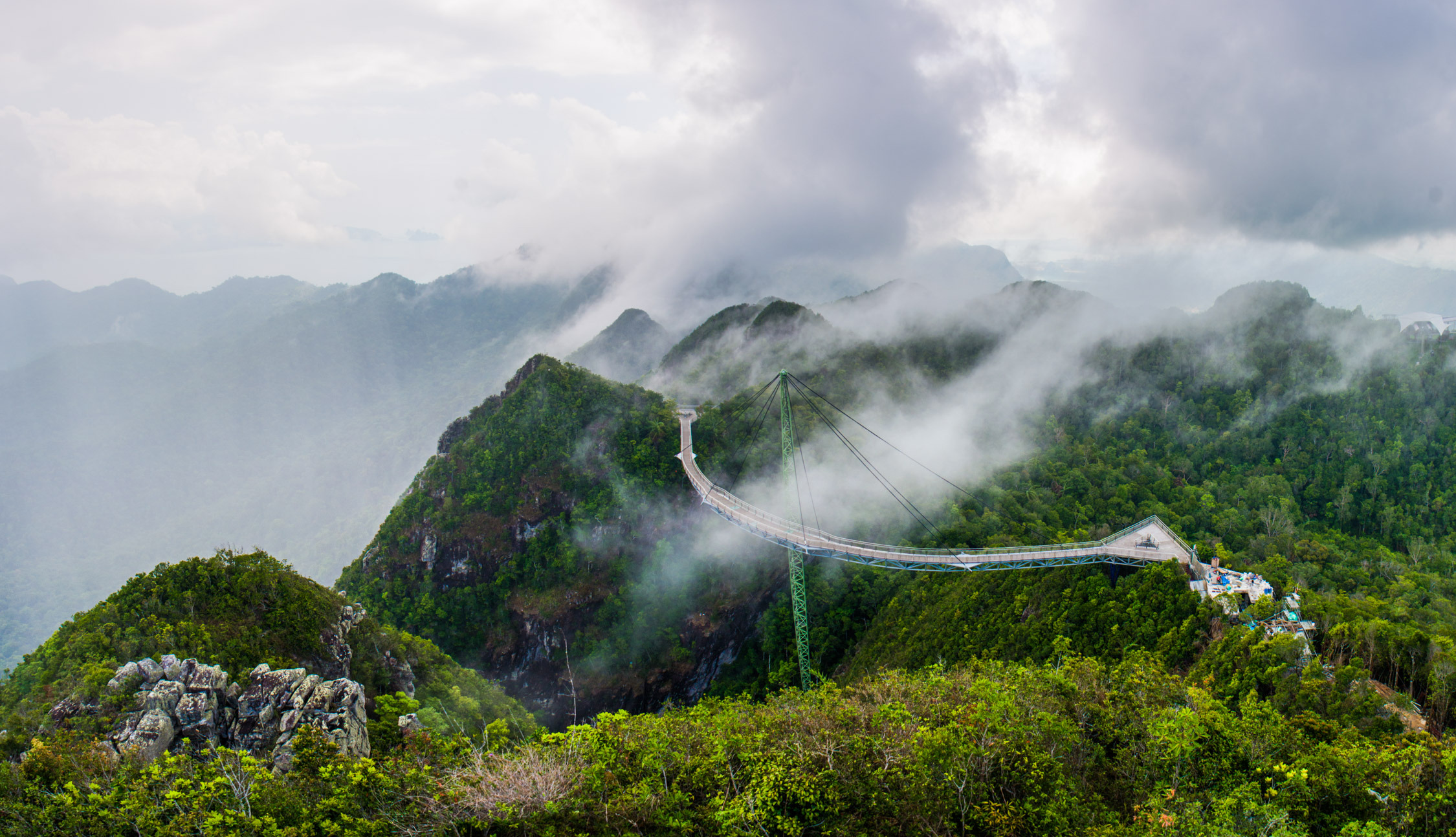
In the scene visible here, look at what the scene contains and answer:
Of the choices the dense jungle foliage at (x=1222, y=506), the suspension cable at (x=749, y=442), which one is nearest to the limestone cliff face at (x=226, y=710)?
the dense jungle foliage at (x=1222, y=506)

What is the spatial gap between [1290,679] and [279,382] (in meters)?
236

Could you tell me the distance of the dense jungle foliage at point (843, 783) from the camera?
52.0ft

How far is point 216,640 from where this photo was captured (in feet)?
98.1

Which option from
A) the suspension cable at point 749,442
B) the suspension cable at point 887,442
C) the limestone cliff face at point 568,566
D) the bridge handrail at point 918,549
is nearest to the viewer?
the bridge handrail at point 918,549

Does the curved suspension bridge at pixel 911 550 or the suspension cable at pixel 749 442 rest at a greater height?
the suspension cable at pixel 749 442

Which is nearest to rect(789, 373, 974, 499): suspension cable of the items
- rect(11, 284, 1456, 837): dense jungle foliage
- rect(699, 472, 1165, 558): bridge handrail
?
rect(11, 284, 1456, 837): dense jungle foliage

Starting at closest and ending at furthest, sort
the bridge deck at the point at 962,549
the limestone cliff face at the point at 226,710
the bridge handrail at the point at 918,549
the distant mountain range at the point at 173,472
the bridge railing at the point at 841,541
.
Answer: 1. the limestone cliff face at the point at 226,710
2. the bridge deck at the point at 962,549
3. the bridge railing at the point at 841,541
4. the bridge handrail at the point at 918,549
5. the distant mountain range at the point at 173,472

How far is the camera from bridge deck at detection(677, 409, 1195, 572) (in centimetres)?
3681

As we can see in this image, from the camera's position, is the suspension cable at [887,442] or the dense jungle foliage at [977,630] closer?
the dense jungle foliage at [977,630]

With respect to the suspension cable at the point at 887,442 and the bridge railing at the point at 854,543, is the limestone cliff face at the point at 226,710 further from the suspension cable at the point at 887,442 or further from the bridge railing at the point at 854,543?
the suspension cable at the point at 887,442

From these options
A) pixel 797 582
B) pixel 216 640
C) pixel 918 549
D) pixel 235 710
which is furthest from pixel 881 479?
pixel 235 710

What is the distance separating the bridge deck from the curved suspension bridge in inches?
1.7

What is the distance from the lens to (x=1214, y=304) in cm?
11519

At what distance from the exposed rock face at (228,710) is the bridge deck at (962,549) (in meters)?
28.6
